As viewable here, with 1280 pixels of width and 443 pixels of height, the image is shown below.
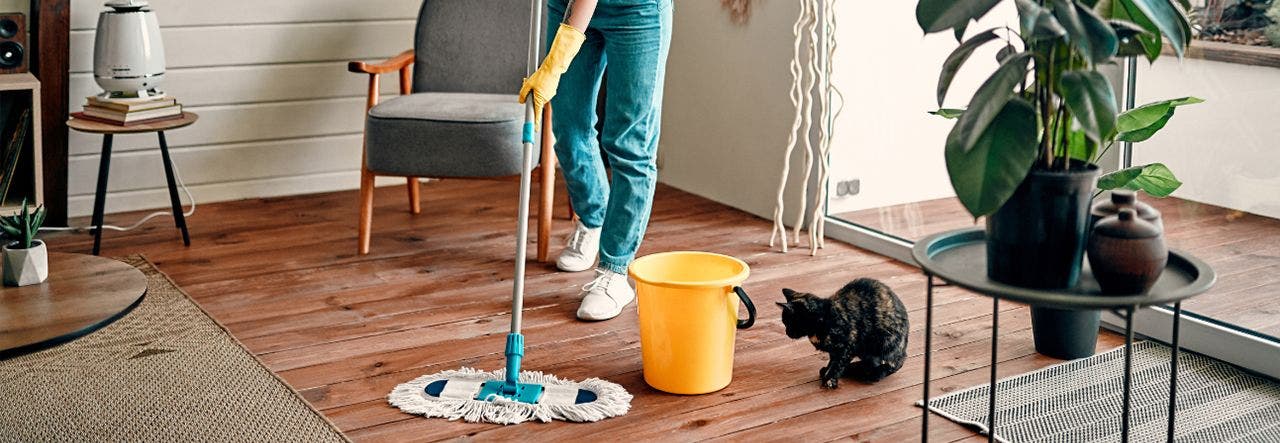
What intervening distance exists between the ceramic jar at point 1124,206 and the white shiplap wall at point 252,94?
3017mm

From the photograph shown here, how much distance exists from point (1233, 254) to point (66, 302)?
7.25 feet

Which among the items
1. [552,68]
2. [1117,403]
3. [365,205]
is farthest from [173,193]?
[1117,403]

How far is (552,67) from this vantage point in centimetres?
234

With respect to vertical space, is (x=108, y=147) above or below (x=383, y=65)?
below

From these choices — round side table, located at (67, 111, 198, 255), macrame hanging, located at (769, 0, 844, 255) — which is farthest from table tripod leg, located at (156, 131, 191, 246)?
macrame hanging, located at (769, 0, 844, 255)

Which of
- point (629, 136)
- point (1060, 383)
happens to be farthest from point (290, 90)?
point (1060, 383)

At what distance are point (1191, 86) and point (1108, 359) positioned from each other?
0.59 meters

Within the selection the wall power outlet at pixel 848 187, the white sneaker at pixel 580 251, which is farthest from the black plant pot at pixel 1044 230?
the wall power outlet at pixel 848 187

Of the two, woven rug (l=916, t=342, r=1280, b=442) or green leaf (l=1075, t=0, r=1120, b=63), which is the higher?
green leaf (l=1075, t=0, r=1120, b=63)

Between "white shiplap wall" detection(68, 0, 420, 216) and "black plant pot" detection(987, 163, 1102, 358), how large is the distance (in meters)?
3.01

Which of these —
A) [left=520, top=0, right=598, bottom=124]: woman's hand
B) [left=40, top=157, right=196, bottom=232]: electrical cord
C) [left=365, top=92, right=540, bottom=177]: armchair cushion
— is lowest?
[left=40, top=157, right=196, bottom=232]: electrical cord

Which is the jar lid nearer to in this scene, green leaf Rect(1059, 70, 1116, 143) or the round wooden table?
green leaf Rect(1059, 70, 1116, 143)

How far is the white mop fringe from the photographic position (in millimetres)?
2242

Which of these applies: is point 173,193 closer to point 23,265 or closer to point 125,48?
point 125,48
